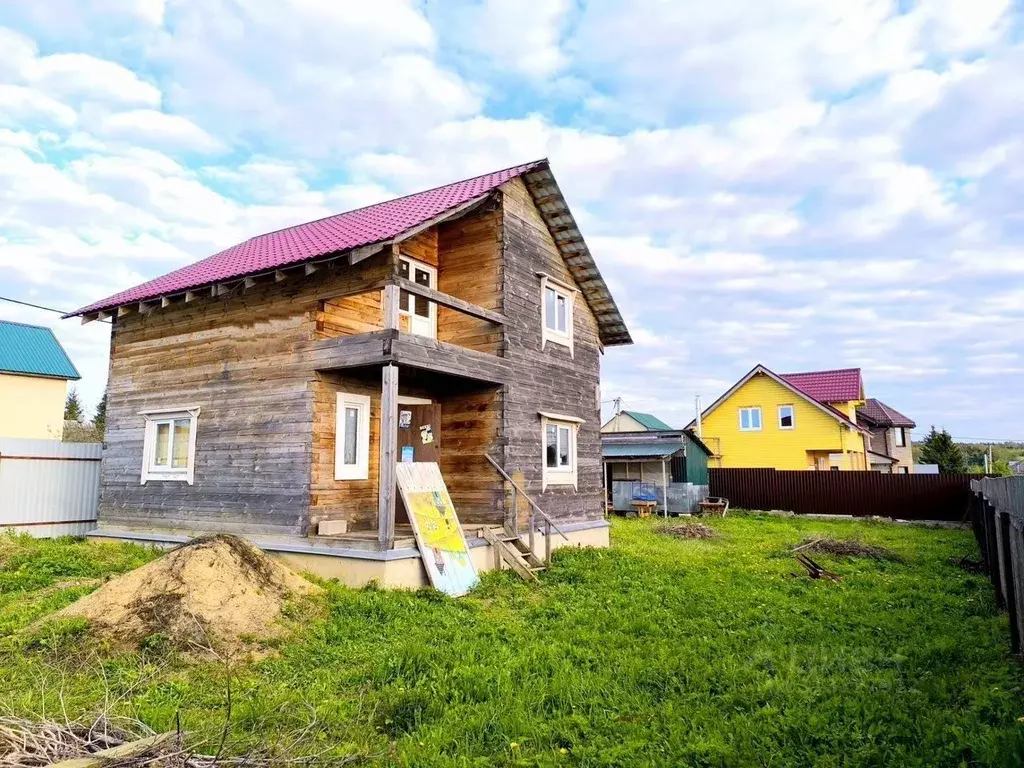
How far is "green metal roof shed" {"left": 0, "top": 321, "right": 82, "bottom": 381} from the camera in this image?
24844 mm

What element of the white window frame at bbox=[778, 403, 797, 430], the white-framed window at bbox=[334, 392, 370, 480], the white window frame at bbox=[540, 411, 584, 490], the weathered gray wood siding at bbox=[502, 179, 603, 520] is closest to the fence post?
the weathered gray wood siding at bbox=[502, 179, 603, 520]

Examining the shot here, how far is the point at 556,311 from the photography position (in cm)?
1477

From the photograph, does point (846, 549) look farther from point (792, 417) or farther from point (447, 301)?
point (792, 417)

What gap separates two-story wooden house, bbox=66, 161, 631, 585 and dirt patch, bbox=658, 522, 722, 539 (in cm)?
412

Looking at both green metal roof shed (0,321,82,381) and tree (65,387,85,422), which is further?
tree (65,387,85,422)

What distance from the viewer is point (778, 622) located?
8.02m

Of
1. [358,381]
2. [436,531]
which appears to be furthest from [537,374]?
[436,531]

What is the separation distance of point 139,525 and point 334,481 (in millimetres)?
4626

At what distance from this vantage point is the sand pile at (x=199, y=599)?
6.79 meters

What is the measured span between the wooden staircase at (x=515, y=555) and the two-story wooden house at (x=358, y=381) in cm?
33

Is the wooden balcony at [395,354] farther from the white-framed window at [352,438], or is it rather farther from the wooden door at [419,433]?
the wooden door at [419,433]

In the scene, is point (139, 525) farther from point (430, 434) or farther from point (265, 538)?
point (430, 434)

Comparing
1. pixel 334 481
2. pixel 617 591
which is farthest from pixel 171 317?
pixel 617 591

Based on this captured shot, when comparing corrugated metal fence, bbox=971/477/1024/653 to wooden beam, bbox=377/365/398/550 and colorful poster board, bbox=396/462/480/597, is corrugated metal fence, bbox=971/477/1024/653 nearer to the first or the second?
colorful poster board, bbox=396/462/480/597
